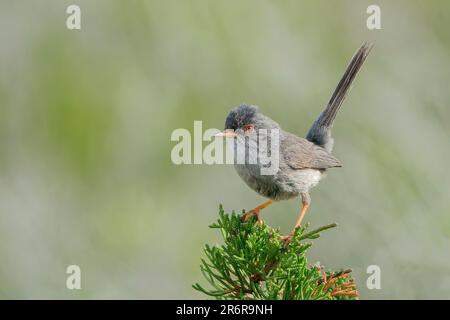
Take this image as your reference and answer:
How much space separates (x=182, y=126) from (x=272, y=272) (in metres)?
4.91

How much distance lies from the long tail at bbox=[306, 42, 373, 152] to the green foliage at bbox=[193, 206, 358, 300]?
218 centimetres

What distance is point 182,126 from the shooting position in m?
8.03

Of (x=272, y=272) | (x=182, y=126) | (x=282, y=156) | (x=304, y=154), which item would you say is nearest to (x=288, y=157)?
(x=282, y=156)

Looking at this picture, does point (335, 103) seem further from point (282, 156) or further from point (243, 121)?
point (243, 121)

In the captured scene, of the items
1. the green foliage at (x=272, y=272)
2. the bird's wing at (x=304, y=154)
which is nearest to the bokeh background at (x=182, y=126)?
the bird's wing at (x=304, y=154)

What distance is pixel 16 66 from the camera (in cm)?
859

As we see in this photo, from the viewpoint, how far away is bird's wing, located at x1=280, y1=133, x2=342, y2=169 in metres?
4.86

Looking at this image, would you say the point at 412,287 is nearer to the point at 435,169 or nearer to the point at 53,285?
the point at 435,169

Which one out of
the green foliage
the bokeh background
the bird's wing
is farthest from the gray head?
the bokeh background

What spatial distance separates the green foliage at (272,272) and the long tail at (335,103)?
2177 millimetres

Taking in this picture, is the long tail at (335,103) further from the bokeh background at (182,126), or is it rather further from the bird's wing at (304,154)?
the bokeh background at (182,126)

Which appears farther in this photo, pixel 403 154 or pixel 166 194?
pixel 166 194

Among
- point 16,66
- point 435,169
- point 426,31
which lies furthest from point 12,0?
point 435,169

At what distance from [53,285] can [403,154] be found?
400 cm
